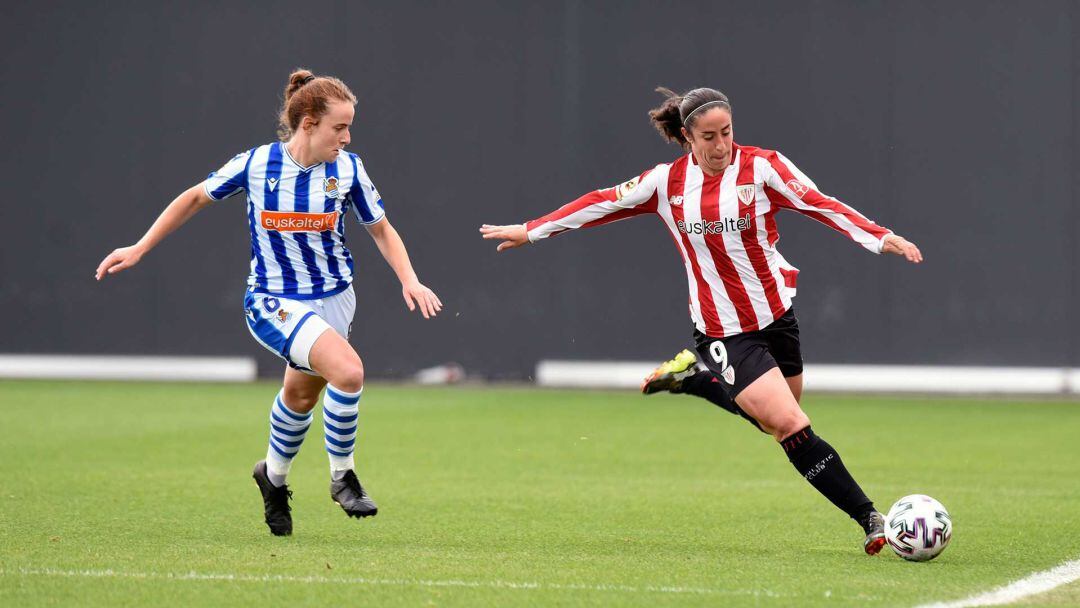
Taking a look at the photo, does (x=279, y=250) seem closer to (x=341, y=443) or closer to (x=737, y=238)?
(x=341, y=443)

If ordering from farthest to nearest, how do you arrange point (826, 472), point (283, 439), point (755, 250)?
1. point (283, 439)
2. point (755, 250)
3. point (826, 472)

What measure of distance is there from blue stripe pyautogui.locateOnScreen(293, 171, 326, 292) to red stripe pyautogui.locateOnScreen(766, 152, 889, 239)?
6.15ft

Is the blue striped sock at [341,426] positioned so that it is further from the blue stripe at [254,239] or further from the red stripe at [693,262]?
the red stripe at [693,262]

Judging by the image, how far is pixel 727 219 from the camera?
5938 mm

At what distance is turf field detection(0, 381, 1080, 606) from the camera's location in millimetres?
4785

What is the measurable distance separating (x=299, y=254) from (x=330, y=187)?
30 cm

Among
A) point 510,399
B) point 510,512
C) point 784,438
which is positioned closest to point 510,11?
point 510,399

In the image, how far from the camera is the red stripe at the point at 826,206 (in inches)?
223

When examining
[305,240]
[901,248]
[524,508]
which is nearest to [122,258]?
[305,240]

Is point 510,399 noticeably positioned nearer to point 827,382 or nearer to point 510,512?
point 827,382

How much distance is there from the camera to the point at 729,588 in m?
4.76

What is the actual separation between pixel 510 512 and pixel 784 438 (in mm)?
1631

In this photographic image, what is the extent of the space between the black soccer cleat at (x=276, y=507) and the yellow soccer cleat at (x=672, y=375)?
1.61 m

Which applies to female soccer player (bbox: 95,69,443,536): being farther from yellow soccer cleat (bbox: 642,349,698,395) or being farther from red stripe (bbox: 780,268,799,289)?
red stripe (bbox: 780,268,799,289)
